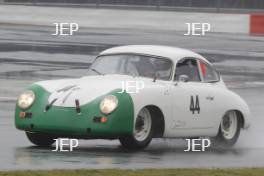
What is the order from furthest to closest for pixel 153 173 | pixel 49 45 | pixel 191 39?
pixel 191 39 → pixel 49 45 → pixel 153 173

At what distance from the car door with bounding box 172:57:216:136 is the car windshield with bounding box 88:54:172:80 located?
0.61 ft

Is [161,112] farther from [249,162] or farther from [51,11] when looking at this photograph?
[51,11]

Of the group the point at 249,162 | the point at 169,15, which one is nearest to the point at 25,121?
the point at 249,162

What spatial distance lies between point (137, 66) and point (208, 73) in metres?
1.24

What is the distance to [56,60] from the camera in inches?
1097

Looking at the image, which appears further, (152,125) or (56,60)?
(56,60)

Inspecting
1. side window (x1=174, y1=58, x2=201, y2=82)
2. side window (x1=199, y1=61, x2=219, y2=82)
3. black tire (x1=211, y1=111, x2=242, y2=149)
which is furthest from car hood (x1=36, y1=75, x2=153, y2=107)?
black tire (x1=211, y1=111, x2=242, y2=149)

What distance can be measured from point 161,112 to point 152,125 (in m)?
0.20

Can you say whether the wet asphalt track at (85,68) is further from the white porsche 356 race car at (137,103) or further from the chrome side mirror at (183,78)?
the chrome side mirror at (183,78)

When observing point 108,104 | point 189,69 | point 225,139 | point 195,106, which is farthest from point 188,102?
point 108,104

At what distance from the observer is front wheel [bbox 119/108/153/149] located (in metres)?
13.1

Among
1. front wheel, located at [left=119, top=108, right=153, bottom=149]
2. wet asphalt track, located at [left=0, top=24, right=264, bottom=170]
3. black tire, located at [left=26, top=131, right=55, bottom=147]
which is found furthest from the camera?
black tire, located at [left=26, top=131, right=55, bottom=147]

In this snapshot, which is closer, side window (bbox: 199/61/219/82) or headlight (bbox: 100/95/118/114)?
headlight (bbox: 100/95/118/114)

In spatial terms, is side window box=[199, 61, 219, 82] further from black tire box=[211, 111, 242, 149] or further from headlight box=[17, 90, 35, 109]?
headlight box=[17, 90, 35, 109]
